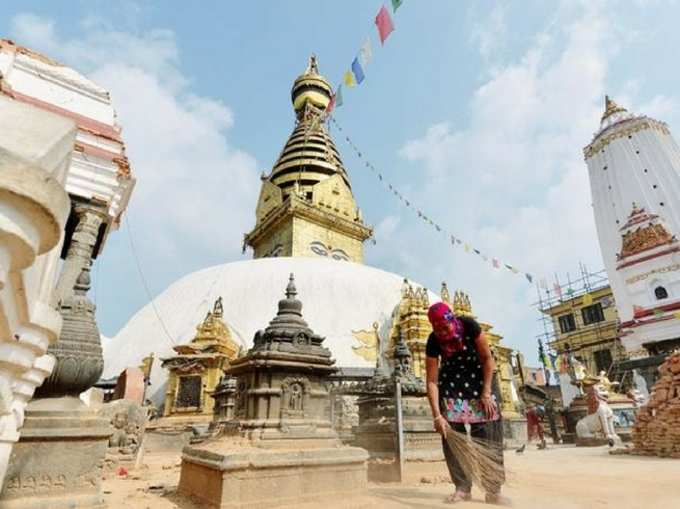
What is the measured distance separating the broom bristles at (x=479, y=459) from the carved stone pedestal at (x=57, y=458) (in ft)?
9.69

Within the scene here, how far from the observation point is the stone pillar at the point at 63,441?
2.96 meters

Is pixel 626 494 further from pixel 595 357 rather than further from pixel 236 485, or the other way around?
pixel 595 357

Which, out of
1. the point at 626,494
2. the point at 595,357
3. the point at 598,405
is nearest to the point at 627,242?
the point at 595,357

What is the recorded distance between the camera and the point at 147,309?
789 inches

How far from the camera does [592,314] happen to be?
102ft

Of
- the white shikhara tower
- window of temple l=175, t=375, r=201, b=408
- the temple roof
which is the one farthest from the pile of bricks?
the temple roof

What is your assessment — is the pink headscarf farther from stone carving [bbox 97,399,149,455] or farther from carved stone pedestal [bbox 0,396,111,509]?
stone carving [bbox 97,399,149,455]

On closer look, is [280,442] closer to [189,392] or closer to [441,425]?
[441,425]

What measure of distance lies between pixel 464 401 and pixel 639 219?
26378mm

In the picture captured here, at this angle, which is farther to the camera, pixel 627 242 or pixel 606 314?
pixel 606 314

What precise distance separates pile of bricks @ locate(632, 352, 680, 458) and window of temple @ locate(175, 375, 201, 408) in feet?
41.0

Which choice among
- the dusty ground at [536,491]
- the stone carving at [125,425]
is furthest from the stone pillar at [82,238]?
the dusty ground at [536,491]

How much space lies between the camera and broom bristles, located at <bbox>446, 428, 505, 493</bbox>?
3195 mm

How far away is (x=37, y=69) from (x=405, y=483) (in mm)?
8479
